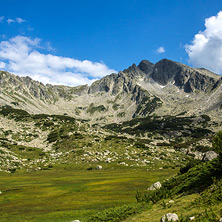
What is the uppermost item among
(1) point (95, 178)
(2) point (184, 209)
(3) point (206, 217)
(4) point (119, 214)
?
(1) point (95, 178)

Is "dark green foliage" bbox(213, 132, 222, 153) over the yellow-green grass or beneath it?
over

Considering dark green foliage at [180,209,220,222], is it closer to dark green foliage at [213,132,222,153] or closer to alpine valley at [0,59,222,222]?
alpine valley at [0,59,222,222]

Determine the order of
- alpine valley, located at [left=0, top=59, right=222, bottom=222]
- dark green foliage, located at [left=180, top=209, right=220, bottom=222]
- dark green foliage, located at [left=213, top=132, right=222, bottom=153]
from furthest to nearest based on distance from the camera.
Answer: dark green foliage, located at [left=213, top=132, right=222, bottom=153]
alpine valley, located at [left=0, top=59, right=222, bottom=222]
dark green foliage, located at [left=180, top=209, right=220, bottom=222]

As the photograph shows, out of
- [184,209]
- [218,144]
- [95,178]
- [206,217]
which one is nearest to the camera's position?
[206,217]

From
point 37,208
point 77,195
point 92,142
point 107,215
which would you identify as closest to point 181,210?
point 107,215

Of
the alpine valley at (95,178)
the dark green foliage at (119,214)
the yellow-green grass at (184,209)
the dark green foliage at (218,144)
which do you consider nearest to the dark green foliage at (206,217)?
the alpine valley at (95,178)

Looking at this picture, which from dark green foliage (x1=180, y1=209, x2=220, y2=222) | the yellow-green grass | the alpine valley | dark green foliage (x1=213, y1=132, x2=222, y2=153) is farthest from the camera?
dark green foliage (x1=213, y1=132, x2=222, y2=153)

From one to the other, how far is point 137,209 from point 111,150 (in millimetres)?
93312

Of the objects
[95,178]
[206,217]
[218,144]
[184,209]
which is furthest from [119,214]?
Answer: [95,178]

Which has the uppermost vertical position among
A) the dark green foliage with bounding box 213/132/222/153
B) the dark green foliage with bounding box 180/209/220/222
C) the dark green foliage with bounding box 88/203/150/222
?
the dark green foliage with bounding box 213/132/222/153

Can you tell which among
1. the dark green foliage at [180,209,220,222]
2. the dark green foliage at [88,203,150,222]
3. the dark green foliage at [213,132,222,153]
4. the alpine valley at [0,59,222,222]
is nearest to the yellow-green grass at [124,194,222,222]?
the alpine valley at [0,59,222,222]

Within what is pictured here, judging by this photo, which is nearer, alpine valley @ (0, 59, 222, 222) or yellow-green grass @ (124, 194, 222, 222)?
yellow-green grass @ (124, 194, 222, 222)

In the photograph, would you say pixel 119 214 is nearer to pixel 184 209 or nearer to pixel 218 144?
pixel 184 209

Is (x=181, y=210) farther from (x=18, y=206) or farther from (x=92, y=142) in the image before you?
(x=92, y=142)
